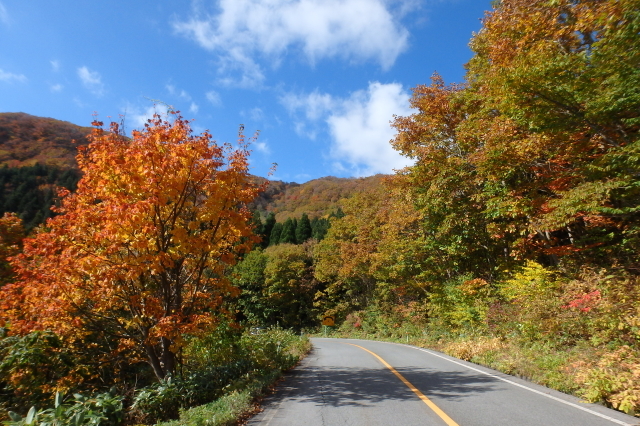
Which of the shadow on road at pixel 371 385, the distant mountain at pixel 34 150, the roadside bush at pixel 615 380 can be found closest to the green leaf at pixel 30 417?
the shadow on road at pixel 371 385

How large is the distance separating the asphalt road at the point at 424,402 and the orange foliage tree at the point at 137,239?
265cm

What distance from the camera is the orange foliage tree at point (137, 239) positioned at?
6.67m

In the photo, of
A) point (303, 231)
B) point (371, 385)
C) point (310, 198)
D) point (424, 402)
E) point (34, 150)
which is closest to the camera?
point (424, 402)

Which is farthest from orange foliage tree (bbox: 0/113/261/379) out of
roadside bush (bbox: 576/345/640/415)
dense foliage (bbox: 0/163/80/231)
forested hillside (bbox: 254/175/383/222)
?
forested hillside (bbox: 254/175/383/222)

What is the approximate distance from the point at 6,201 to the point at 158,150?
2476cm

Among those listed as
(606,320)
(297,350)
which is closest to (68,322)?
(297,350)

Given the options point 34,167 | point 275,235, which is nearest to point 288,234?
point 275,235

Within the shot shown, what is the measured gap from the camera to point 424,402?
6.07 meters

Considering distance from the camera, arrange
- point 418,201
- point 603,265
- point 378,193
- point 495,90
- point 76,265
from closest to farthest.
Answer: point 76,265 < point 495,90 < point 603,265 < point 418,201 < point 378,193

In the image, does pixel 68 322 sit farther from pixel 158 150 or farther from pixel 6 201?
pixel 6 201

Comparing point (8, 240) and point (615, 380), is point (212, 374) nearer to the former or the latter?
point (615, 380)

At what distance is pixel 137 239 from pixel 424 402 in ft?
19.4

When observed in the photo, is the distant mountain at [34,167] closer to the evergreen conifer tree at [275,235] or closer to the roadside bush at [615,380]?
the roadside bush at [615,380]

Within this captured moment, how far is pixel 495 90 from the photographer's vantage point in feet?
33.2
